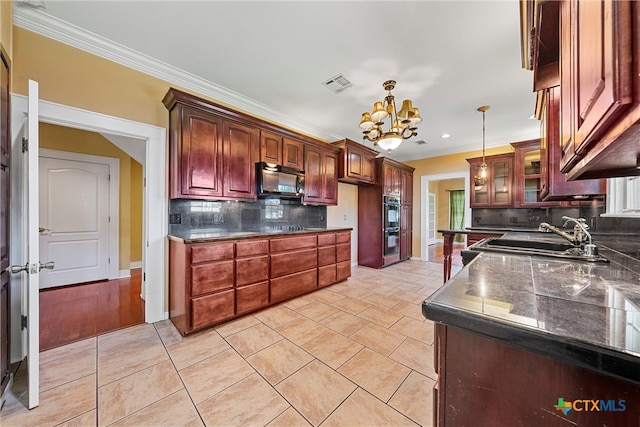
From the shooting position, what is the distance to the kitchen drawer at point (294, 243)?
9.58 ft

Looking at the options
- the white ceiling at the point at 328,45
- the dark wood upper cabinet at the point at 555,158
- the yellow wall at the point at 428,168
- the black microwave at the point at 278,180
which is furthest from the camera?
the yellow wall at the point at 428,168

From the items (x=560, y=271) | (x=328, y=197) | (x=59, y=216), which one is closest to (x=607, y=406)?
(x=560, y=271)

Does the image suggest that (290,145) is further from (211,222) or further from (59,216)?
(59,216)

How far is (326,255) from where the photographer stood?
3.65m

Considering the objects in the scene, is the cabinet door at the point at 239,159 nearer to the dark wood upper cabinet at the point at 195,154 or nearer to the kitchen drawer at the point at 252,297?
the dark wood upper cabinet at the point at 195,154

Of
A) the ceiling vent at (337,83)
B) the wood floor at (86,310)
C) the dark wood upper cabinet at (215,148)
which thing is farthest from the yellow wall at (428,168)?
the wood floor at (86,310)

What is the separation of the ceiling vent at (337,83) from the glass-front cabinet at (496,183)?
3179mm

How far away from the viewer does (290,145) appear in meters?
3.44

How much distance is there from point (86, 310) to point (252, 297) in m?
1.99

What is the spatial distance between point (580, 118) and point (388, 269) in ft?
14.5

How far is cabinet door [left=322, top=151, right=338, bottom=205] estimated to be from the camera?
401cm

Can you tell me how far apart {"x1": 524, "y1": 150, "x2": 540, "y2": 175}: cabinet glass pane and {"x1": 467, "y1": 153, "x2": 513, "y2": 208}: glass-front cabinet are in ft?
0.76

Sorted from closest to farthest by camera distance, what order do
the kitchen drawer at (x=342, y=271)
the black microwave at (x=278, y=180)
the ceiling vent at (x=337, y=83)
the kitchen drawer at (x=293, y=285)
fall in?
1. the ceiling vent at (x=337, y=83)
2. the kitchen drawer at (x=293, y=285)
3. the black microwave at (x=278, y=180)
4. the kitchen drawer at (x=342, y=271)

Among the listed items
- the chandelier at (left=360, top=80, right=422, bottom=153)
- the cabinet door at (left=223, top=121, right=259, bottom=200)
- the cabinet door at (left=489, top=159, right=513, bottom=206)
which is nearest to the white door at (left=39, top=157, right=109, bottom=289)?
the cabinet door at (left=223, top=121, right=259, bottom=200)
